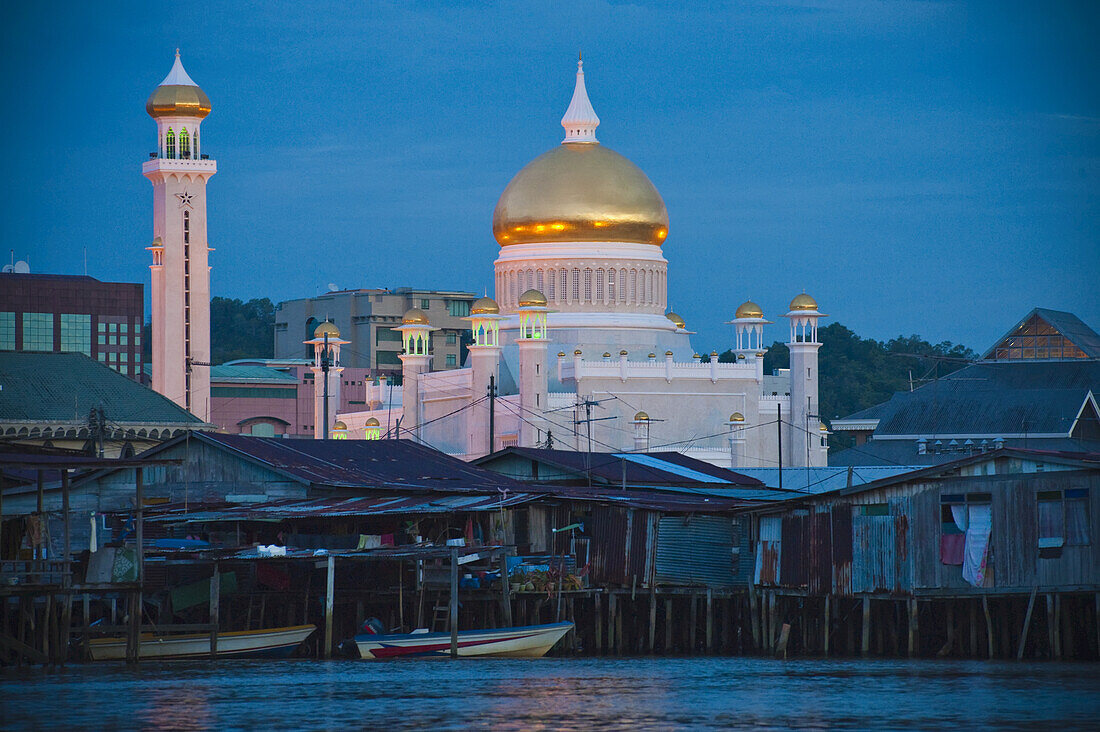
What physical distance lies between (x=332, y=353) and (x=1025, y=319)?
108 ft

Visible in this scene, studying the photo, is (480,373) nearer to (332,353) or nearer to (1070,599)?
(332,353)

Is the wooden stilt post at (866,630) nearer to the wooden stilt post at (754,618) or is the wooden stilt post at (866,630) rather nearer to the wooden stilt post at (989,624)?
the wooden stilt post at (989,624)

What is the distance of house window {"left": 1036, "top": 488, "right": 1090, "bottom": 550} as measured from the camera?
3603 cm

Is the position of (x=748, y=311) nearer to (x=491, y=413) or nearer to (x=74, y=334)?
(x=491, y=413)

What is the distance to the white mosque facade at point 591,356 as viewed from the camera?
265 ft

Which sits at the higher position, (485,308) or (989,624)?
(485,308)

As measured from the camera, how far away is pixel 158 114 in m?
89.9

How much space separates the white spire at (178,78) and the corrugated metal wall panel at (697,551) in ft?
178

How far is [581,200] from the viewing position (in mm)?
88562

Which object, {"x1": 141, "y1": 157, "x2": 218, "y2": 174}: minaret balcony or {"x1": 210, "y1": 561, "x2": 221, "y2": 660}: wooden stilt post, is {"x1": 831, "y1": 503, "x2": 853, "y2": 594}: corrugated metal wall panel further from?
{"x1": 141, "y1": 157, "x2": 218, "y2": 174}: minaret balcony

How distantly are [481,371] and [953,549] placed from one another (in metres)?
45.8

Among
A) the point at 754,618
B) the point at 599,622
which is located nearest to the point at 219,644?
the point at 599,622

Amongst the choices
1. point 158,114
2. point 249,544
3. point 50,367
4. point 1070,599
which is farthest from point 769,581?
point 158,114

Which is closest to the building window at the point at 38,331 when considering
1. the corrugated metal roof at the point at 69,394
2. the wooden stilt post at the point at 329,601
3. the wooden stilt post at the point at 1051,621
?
the corrugated metal roof at the point at 69,394
